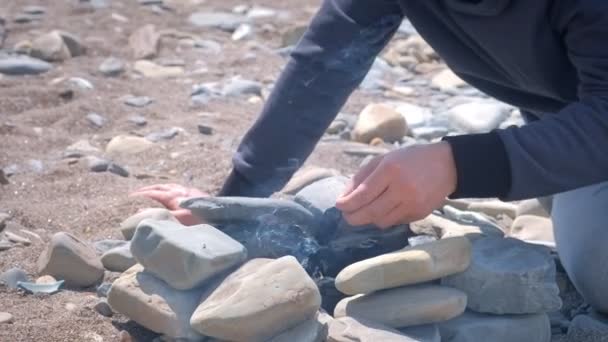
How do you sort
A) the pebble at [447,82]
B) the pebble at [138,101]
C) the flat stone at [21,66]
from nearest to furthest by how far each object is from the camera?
the pebble at [138,101], the flat stone at [21,66], the pebble at [447,82]

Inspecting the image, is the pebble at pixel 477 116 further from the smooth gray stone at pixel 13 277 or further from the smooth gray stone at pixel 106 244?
the smooth gray stone at pixel 13 277

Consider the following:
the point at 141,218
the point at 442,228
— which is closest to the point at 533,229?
the point at 442,228

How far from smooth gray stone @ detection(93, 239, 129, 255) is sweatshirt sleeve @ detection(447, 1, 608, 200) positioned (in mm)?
897

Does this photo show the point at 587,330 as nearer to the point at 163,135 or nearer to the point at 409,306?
the point at 409,306

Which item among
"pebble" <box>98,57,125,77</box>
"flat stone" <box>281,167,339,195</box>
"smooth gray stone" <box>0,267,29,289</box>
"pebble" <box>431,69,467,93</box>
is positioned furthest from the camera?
"pebble" <box>431,69,467,93</box>

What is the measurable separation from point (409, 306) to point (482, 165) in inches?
11.0

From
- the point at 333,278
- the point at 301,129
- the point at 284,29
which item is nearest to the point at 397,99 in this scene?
the point at 284,29

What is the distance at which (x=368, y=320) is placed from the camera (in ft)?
5.98

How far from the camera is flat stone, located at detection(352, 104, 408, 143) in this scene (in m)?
3.34

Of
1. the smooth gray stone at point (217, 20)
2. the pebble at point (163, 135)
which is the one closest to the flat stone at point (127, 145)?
the pebble at point (163, 135)

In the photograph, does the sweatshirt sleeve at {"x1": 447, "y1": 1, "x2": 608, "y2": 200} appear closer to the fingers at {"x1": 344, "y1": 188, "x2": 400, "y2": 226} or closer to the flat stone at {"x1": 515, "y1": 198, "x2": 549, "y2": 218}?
the fingers at {"x1": 344, "y1": 188, "x2": 400, "y2": 226}

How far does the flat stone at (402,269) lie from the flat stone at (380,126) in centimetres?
149

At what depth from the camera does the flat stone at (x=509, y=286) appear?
1.90 m

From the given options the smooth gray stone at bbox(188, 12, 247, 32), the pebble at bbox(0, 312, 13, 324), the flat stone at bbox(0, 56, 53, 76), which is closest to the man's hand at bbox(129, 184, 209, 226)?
the pebble at bbox(0, 312, 13, 324)
